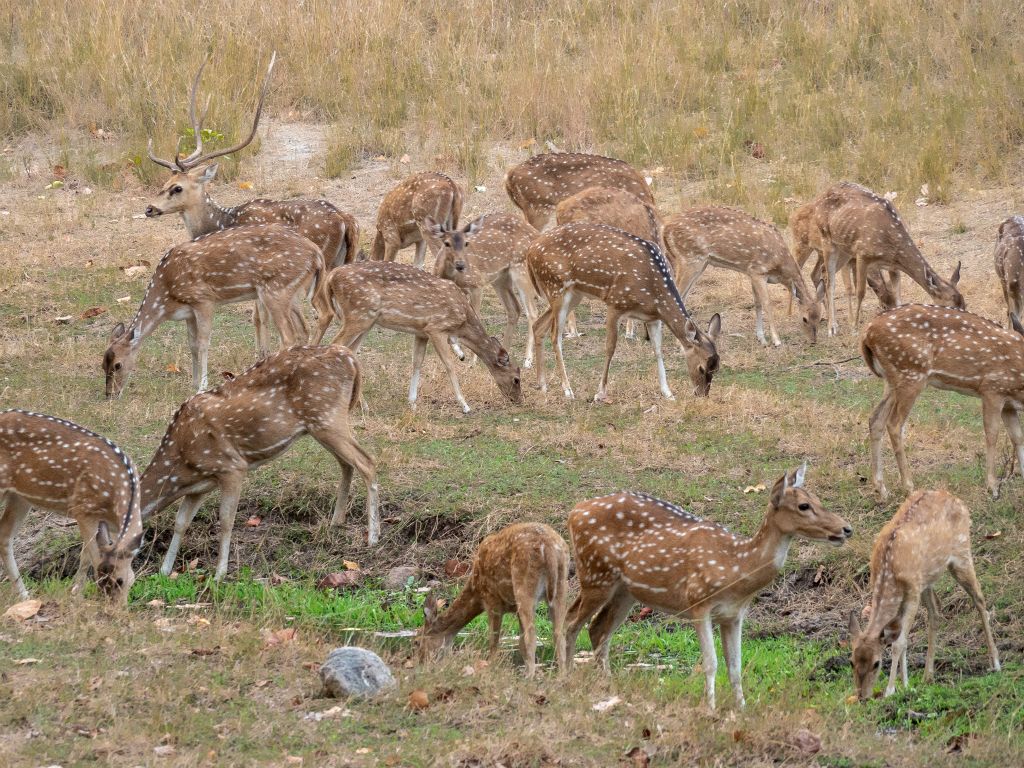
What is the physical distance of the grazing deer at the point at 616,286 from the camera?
13.2 metres

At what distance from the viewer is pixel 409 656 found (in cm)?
878

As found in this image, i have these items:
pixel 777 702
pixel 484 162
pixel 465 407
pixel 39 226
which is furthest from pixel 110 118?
pixel 777 702

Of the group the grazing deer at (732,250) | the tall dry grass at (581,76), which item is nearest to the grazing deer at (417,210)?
the grazing deer at (732,250)

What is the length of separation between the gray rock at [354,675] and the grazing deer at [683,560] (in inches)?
55.0

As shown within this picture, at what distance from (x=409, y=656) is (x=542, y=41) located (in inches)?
590

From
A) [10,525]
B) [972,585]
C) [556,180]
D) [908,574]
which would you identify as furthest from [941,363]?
[556,180]

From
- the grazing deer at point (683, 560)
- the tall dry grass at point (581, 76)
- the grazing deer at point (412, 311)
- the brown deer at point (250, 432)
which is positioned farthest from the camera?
the tall dry grass at point (581, 76)

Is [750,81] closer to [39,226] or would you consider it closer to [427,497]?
[39,226]

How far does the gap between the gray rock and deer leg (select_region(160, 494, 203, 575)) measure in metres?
3.03

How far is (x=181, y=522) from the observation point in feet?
34.6

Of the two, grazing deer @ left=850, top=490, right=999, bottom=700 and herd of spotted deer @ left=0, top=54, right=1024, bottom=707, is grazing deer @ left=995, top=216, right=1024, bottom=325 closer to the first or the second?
herd of spotted deer @ left=0, top=54, right=1024, bottom=707

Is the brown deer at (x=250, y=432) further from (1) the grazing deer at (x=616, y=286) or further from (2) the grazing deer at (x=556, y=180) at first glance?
(2) the grazing deer at (x=556, y=180)

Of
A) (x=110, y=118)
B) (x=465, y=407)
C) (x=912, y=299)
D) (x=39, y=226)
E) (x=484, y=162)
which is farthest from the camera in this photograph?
(x=110, y=118)

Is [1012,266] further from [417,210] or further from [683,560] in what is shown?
[683,560]
